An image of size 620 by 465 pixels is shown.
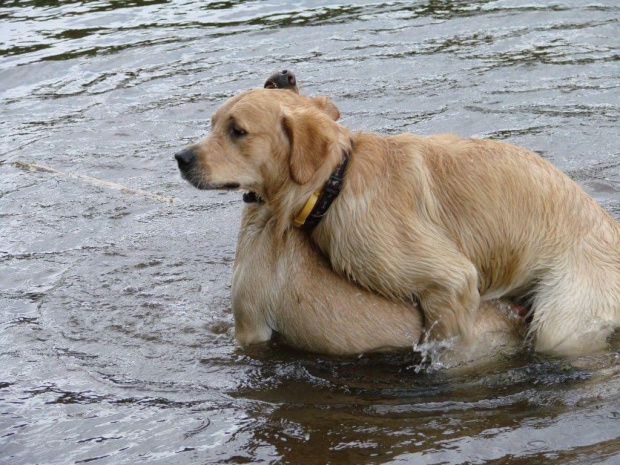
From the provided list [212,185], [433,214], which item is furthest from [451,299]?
[212,185]

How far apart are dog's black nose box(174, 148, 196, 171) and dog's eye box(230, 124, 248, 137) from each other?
0.26m

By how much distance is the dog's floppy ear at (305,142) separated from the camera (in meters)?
5.52

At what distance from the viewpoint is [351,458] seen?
16.3 feet

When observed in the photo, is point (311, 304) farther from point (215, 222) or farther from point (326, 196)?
point (215, 222)

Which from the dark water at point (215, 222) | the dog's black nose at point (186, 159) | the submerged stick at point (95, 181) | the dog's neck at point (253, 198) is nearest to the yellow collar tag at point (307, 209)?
the dog's neck at point (253, 198)

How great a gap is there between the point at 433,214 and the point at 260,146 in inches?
44.9

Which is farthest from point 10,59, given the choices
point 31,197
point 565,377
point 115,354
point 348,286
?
point 565,377

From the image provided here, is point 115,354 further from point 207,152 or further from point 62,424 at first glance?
point 207,152

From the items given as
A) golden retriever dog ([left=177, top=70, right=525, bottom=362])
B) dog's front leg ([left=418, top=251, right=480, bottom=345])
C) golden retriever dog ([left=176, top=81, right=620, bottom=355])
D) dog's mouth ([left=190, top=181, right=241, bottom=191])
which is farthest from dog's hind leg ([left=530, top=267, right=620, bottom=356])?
dog's mouth ([left=190, top=181, right=241, bottom=191])

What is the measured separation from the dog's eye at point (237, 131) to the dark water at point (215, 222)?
1548mm

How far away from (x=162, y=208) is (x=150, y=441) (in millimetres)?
3951

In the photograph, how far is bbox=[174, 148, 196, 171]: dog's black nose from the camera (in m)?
5.50

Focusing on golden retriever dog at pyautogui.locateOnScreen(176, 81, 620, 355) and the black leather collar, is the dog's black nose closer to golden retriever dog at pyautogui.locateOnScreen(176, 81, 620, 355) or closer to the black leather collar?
golden retriever dog at pyautogui.locateOnScreen(176, 81, 620, 355)

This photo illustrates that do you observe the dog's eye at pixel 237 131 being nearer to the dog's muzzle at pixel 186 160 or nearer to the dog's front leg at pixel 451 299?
the dog's muzzle at pixel 186 160
